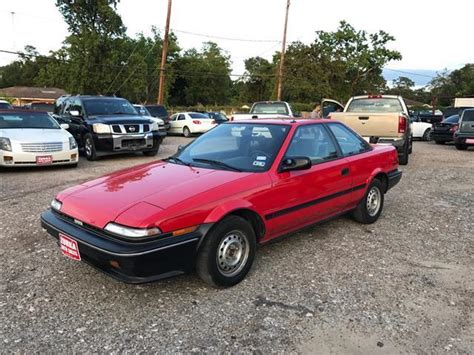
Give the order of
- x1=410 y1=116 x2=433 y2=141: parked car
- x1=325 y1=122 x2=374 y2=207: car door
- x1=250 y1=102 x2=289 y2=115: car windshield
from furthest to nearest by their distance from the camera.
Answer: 1. x1=410 y1=116 x2=433 y2=141: parked car
2. x1=250 y1=102 x2=289 y2=115: car windshield
3. x1=325 y1=122 x2=374 y2=207: car door

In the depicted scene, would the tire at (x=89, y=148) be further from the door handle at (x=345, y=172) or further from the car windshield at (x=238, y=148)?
the door handle at (x=345, y=172)

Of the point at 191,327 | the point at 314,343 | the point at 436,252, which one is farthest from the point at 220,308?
the point at 436,252

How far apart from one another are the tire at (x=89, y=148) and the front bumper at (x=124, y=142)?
159 millimetres

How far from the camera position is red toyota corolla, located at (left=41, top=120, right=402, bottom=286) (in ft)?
9.97

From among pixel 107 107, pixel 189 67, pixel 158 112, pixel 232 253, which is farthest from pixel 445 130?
pixel 189 67

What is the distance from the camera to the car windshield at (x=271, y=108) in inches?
570

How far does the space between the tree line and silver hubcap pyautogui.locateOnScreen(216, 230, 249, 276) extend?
27.4m

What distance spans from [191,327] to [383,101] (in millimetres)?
9945

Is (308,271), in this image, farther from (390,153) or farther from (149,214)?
(390,153)

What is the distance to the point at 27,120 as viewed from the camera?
31.9 ft

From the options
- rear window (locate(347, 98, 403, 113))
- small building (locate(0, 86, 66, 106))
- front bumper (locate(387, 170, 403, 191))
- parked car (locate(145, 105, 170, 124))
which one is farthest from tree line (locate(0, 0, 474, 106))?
front bumper (locate(387, 170, 403, 191))

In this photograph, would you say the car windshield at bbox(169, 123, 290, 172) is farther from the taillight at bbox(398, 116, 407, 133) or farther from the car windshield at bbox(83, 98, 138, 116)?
the car windshield at bbox(83, 98, 138, 116)

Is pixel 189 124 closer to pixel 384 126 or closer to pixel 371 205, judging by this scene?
pixel 384 126

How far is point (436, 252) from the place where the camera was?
4.40m
